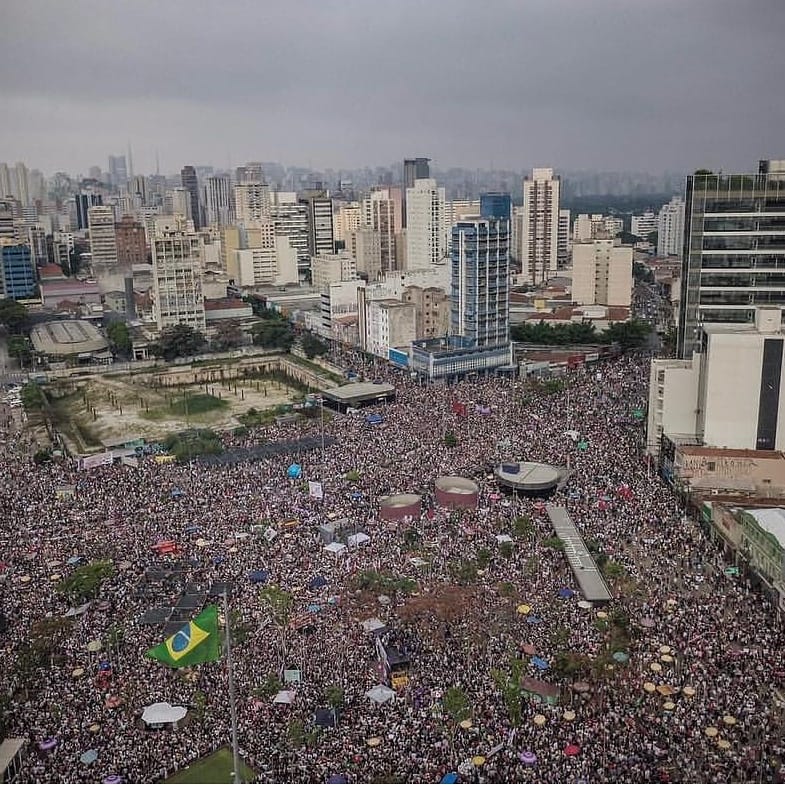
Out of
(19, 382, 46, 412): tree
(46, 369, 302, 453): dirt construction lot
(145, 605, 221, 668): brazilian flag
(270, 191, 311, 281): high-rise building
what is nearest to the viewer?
(145, 605, 221, 668): brazilian flag

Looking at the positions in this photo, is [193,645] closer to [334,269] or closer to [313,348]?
[313,348]

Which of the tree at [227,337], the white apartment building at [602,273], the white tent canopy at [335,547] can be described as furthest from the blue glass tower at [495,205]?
the white tent canopy at [335,547]

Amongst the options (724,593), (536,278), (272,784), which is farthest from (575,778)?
(536,278)

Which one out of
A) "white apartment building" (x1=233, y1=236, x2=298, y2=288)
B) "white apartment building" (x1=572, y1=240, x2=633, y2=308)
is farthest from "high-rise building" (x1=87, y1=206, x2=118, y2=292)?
"white apartment building" (x1=572, y1=240, x2=633, y2=308)

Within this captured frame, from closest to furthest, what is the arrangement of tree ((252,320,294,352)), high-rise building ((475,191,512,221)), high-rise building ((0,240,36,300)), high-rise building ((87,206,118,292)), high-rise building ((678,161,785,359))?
high-rise building ((678,161,785,359)) → tree ((252,320,294,352)) → high-rise building ((0,240,36,300)) → high-rise building ((87,206,118,292)) → high-rise building ((475,191,512,221))

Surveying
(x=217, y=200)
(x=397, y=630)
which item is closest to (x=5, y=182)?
(x=217, y=200)

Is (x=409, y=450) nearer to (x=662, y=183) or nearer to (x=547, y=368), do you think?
(x=547, y=368)

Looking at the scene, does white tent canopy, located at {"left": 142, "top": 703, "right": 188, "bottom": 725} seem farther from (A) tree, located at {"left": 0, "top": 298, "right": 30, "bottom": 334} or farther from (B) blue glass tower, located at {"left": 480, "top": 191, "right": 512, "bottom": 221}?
(B) blue glass tower, located at {"left": 480, "top": 191, "right": 512, "bottom": 221}
